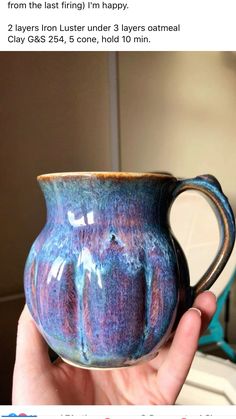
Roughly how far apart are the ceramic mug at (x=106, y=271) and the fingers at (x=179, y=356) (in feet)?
0.12

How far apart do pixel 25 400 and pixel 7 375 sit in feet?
1.34

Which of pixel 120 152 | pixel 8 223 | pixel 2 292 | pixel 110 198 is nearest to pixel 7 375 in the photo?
pixel 2 292

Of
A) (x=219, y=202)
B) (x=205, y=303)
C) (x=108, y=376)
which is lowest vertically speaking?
(x=108, y=376)

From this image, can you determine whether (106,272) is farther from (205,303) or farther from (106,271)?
(205,303)

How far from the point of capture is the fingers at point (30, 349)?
425 mm

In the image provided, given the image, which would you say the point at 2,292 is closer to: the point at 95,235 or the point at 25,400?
the point at 25,400

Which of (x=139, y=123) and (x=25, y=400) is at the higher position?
(x=139, y=123)

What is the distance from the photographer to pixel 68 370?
46cm

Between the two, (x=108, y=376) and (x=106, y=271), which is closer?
(x=106, y=271)

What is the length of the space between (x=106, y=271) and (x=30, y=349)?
0.19 metres

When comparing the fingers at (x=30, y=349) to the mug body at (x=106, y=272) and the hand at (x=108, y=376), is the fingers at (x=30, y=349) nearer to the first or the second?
the hand at (x=108, y=376)

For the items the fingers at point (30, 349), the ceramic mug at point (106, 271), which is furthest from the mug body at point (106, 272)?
the fingers at point (30, 349)

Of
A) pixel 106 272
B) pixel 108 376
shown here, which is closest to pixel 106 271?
pixel 106 272

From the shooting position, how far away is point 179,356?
0.39m
